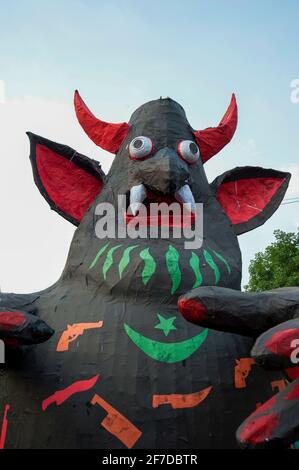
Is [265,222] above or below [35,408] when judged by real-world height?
above

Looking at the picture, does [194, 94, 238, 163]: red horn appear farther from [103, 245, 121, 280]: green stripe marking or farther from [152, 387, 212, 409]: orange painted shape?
[152, 387, 212, 409]: orange painted shape

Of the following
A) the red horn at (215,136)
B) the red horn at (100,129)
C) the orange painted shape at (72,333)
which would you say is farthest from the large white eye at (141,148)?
the orange painted shape at (72,333)

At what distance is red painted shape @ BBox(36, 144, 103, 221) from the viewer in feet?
11.1

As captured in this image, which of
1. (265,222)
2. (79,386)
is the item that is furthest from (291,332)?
(265,222)

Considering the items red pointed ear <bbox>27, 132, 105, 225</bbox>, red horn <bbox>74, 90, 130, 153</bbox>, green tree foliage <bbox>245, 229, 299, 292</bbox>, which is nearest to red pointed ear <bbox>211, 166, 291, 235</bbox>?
red horn <bbox>74, 90, 130, 153</bbox>

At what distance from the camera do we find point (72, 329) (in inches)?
105

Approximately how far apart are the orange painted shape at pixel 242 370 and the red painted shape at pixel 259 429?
2.13 feet

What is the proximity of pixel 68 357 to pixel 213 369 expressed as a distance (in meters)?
0.68

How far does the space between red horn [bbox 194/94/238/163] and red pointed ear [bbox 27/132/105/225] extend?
0.68 m

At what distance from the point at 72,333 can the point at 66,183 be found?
113 centimetres

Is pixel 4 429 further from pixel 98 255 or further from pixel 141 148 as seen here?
pixel 141 148

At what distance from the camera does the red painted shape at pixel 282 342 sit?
6.09ft

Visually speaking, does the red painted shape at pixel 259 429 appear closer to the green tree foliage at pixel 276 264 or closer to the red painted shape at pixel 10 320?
the red painted shape at pixel 10 320
